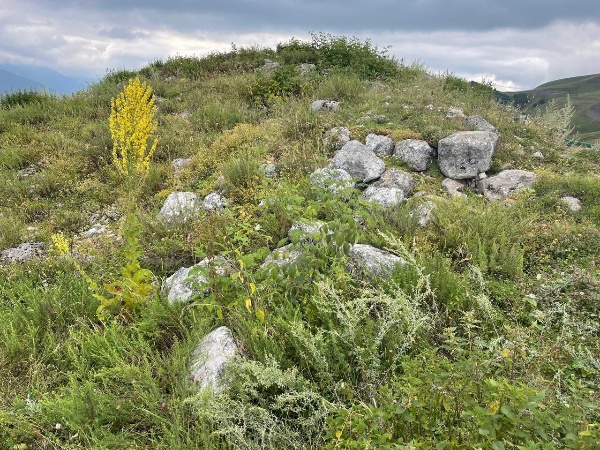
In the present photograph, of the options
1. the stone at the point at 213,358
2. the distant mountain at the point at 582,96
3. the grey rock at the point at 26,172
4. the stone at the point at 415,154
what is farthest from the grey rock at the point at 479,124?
the distant mountain at the point at 582,96

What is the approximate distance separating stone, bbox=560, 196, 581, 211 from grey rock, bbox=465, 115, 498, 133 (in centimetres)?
233

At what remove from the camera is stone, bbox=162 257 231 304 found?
3516 mm

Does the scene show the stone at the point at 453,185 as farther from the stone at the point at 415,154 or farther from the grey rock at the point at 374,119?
the grey rock at the point at 374,119

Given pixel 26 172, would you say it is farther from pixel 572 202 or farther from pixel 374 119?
pixel 572 202

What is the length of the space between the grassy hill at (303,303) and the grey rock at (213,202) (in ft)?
0.69

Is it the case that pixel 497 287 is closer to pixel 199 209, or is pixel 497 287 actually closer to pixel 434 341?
pixel 434 341

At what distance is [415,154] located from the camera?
669 centimetres

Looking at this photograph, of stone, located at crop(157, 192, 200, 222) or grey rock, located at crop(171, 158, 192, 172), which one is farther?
grey rock, located at crop(171, 158, 192, 172)

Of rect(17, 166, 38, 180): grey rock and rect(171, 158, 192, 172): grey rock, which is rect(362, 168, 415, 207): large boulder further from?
rect(17, 166, 38, 180): grey rock

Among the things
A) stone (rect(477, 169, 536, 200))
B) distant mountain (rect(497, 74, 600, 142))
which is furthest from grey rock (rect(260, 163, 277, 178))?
distant mountain (rect(497, 74, 600, 142))

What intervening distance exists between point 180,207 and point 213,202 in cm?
63

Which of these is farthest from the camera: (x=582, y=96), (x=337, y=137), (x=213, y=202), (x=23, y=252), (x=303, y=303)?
(x=582, y=96)

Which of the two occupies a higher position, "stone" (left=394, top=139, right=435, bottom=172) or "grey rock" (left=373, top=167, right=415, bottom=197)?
"stone" (left=394, top=139, right=435, bottom=172)

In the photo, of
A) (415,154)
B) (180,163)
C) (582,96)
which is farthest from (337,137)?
(582,96)
